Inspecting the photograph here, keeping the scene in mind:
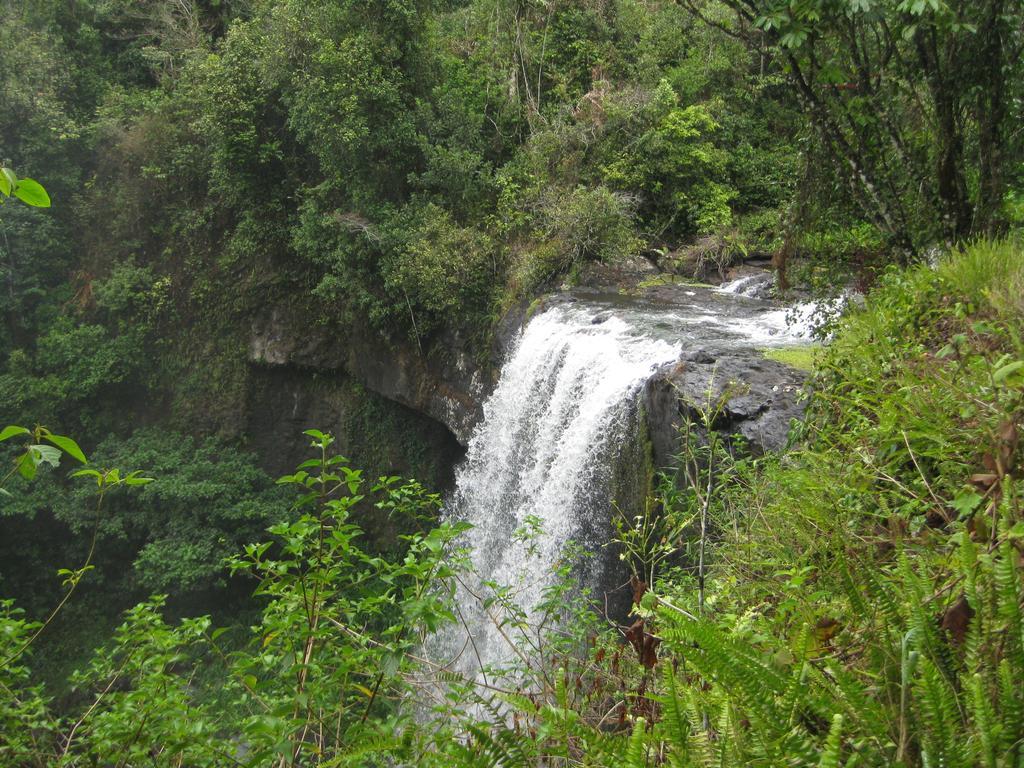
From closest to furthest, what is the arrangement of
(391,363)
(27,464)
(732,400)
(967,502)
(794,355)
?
(27,464) < (967,502) < (732,400) < (794,355) < (391,363)

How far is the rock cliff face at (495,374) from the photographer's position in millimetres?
4957

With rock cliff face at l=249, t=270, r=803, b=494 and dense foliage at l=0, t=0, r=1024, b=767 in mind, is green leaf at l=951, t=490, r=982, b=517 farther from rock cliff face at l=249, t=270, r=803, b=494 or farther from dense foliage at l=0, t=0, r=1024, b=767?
rock cliff face at l=249, t=270, r=803, b=494

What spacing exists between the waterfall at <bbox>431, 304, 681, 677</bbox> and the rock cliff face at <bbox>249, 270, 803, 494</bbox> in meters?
0.32

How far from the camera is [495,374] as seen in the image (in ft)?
30.7

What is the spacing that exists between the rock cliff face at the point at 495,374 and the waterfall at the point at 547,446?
318 mm

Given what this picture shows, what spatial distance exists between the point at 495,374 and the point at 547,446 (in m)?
2.60

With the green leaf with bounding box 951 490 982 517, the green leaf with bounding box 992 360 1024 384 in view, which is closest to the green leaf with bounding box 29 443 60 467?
the green leaf with bounding box 951 490 982 517

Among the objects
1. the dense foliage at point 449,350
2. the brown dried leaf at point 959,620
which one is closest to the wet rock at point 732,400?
the dense foliage at point 449,350

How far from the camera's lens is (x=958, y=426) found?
2.30 m

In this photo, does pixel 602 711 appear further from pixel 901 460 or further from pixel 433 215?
pixel 433 215

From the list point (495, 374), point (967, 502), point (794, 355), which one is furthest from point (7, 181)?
point (495, 374)

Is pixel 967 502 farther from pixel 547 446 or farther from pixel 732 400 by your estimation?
pixel 547 446

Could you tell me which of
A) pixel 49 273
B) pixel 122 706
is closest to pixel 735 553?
pixel 122 706

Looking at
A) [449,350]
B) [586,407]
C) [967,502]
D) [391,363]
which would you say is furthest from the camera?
[391,363]
